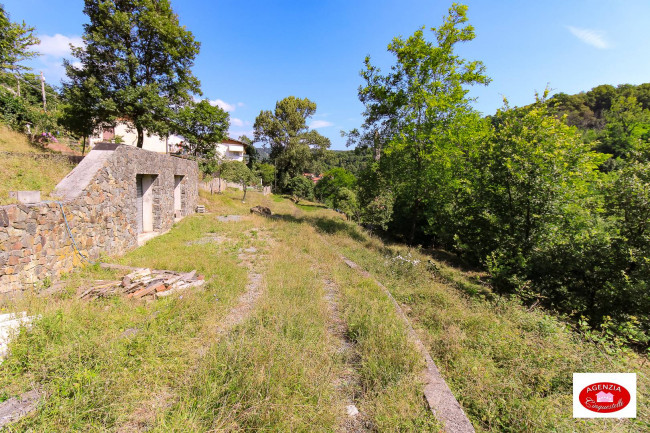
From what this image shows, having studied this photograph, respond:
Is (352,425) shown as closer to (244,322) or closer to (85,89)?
(244,322)

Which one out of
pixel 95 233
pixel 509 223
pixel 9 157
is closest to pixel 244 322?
pixel 95 233

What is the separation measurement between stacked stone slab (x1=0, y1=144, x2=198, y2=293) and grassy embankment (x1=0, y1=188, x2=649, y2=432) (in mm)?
619

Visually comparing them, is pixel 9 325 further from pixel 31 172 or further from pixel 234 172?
pixel 234 172

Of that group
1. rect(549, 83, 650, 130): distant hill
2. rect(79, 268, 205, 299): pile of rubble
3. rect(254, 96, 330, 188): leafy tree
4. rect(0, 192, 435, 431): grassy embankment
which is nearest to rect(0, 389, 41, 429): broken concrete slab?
→ rect(0, 192, 435, 431): grassy embankment

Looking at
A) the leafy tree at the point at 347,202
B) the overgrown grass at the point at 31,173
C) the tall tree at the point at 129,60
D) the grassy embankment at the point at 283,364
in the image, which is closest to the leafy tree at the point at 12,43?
the tall tree at the point at 129,60

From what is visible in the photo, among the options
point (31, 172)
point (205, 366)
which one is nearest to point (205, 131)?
point (31, 172)

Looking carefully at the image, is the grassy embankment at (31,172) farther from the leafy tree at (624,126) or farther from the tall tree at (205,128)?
the leafy tree at (624,126)

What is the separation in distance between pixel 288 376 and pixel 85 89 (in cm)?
1649

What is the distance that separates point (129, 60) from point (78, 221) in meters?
11.1

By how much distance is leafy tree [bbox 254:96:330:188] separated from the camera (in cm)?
3778

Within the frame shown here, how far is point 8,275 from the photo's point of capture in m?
3.86

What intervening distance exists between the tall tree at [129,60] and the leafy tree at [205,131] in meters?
2.54

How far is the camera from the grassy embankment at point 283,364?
7.28 ft

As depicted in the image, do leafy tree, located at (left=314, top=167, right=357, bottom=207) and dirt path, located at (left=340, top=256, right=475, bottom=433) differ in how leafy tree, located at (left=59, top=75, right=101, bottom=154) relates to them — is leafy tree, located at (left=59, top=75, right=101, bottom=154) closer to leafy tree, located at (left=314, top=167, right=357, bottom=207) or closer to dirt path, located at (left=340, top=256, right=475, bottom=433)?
dirt path, located at (left=340, top=256, right=475, bottom=433)
